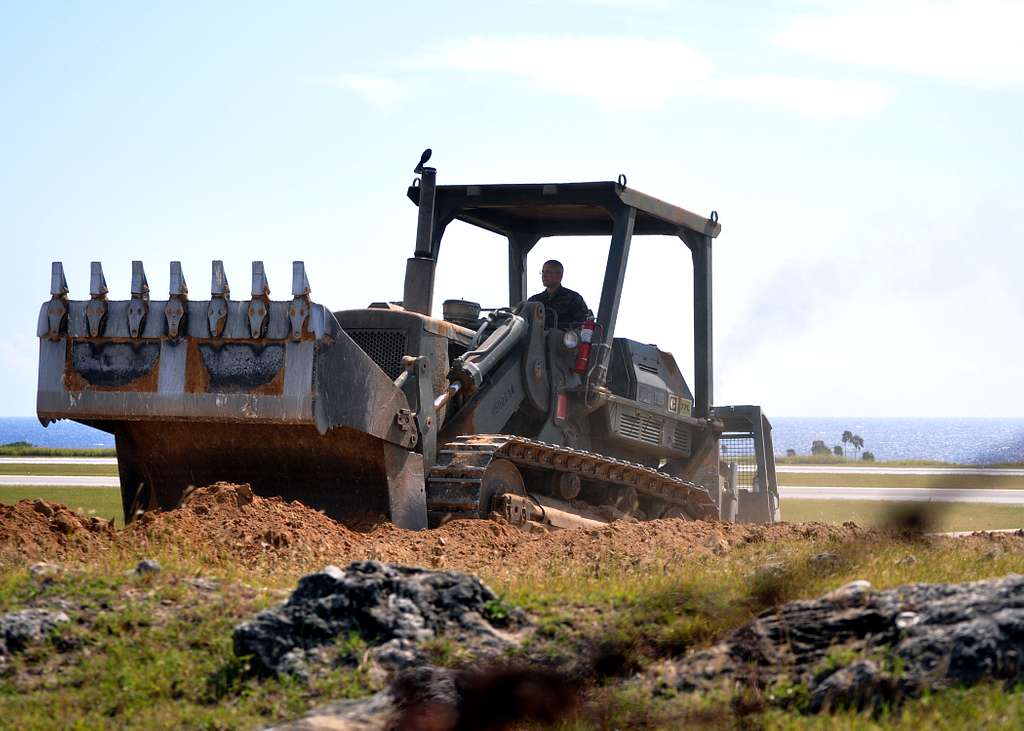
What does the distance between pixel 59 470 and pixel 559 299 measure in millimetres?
23302

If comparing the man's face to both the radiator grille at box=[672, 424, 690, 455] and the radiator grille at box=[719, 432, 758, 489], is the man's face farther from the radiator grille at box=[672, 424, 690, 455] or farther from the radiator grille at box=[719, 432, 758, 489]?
the radiator grille at box=[719, 432, 758, 489]

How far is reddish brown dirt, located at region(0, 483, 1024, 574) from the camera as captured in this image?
9688 millimetres

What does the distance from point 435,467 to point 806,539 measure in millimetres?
3042

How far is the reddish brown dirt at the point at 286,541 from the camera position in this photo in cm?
969

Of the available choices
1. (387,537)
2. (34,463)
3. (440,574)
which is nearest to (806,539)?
(387,537)

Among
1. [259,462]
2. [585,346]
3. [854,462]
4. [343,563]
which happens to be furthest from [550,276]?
[854,462]

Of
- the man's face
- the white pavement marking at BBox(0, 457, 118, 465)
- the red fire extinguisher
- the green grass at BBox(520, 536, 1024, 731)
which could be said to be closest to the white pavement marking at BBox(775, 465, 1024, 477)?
the white pavement marking at BBox(0, 457, 118, 465)

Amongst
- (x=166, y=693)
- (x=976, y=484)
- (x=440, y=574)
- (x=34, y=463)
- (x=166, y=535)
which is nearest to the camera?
(x=166, y=693)

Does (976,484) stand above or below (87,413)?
below

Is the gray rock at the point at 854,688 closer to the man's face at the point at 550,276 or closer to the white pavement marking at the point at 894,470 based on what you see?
the man's face at the point at 550,276

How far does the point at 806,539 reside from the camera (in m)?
11.7

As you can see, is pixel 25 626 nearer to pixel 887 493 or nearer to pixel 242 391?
pixel 242 391

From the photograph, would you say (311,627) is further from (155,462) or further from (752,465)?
(752,465)

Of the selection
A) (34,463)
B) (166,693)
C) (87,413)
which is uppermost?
(87,413)
